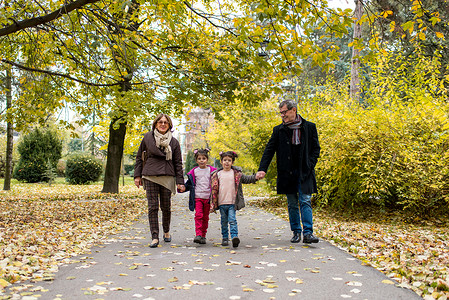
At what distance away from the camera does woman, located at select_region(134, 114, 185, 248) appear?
20.0 ft

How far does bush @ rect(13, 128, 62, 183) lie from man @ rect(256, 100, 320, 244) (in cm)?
2726

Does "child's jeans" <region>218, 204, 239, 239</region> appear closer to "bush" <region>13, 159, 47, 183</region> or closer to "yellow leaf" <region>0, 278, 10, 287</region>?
"yellow leaf" <region>0, 278, 10, 287</region>

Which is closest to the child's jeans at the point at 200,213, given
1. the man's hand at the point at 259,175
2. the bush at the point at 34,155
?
the man's hand at the point at 259,175

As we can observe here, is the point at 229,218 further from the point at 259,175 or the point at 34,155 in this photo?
the point at 34,155

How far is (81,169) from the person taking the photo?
98.9 ft

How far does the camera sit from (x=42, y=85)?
10.9 metres

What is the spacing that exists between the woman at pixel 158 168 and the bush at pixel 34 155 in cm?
2619

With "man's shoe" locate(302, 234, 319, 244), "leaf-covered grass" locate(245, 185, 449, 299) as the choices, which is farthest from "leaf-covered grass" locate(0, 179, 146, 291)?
"leaf-covered grass" locate(245, 185, 449, 299)

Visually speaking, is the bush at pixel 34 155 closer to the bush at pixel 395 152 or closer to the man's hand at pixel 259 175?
the bush at pixel 395 152

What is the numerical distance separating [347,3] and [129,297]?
485cm

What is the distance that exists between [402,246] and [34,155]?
29368mm

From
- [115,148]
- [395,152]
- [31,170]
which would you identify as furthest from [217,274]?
[31,170]

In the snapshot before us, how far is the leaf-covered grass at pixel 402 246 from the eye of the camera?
390 centimetres

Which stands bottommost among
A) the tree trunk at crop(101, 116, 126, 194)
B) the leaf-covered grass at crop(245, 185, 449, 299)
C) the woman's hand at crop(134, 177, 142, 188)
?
the leaf-covered grass at crop(245, 185, 449, 299)
